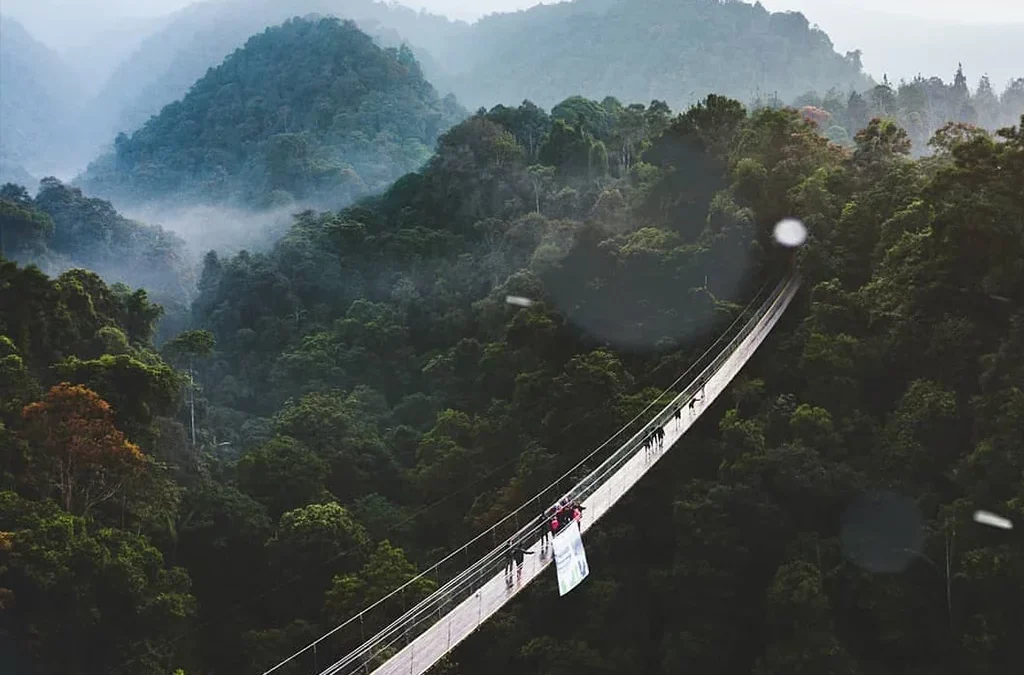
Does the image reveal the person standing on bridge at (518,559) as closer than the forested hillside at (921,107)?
Yes

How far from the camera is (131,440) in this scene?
14.3 meters

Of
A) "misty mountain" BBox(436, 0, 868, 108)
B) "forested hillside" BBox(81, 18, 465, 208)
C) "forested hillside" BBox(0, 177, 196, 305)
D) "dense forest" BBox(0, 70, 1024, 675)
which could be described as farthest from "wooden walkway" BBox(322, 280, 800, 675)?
"misty mountain" BBox(436, 0, 868, 108)

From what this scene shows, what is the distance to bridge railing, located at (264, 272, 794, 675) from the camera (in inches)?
339

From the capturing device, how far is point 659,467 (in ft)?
47.6

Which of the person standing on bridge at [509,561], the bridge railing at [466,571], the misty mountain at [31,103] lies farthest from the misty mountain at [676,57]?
the person standing on bridge at [509,561]

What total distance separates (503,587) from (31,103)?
262 feet

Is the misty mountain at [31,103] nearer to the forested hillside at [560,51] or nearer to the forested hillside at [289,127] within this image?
the forested hillside at [560,51]

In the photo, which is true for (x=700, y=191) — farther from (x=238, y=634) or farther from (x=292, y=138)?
(x=292, y=138)

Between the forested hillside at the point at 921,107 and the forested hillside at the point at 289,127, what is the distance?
20.0m

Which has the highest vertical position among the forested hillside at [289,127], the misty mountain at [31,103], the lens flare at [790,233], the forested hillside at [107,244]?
the misty mountain at [31,103]

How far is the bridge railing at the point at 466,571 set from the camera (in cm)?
862

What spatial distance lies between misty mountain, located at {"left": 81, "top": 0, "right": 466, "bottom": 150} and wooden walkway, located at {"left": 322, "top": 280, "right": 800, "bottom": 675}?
69512mm

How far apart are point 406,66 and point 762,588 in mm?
47609

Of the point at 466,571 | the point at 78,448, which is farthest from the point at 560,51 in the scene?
the point at 466,571
